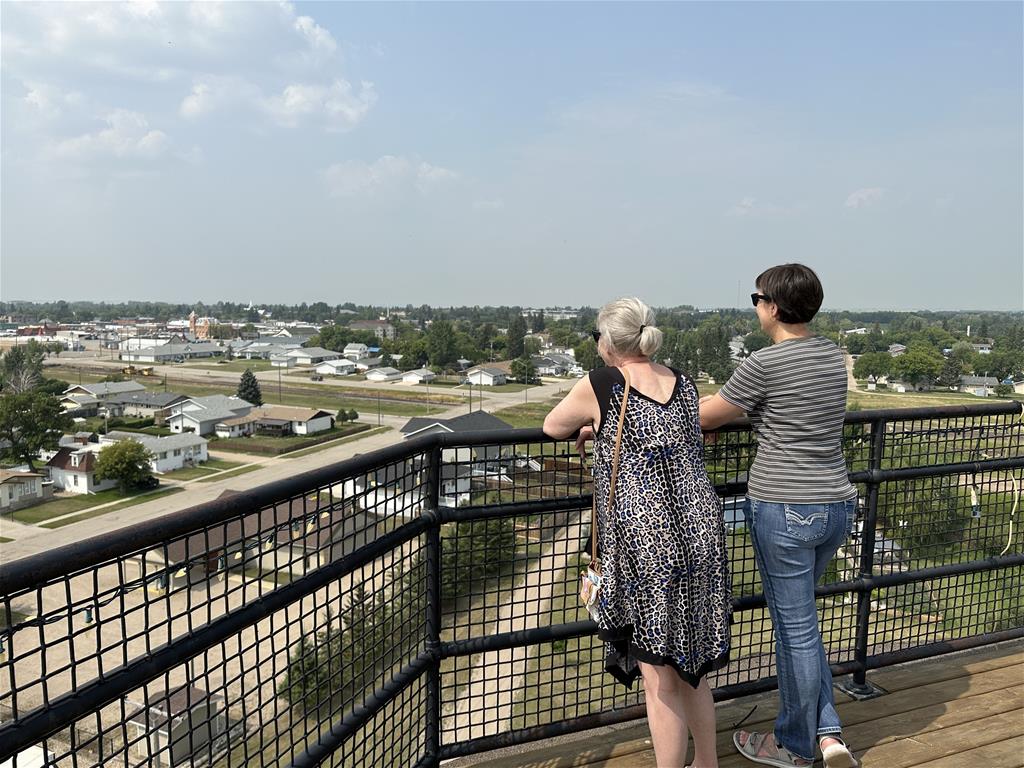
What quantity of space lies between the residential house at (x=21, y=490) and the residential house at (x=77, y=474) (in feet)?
3.22

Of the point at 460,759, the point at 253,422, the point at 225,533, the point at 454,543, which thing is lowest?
the point at 253,422

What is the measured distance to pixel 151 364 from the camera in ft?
255

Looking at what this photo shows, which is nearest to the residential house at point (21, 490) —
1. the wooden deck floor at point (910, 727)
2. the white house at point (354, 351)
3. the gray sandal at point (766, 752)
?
the wooden deck floor at point (910, 727)

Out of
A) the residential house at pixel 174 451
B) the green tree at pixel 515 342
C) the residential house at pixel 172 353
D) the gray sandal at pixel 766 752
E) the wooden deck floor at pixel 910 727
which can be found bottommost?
the residential house at pixel 174 451

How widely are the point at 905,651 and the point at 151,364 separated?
3334 inches

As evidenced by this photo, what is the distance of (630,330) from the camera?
1.83m

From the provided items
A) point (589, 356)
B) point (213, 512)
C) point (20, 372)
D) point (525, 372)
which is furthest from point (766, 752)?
point (20, 372)

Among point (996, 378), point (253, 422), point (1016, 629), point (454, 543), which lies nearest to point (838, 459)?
point (454, 543)

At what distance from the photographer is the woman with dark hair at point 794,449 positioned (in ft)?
6.54

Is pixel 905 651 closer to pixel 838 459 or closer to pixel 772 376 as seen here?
pixel 838 459

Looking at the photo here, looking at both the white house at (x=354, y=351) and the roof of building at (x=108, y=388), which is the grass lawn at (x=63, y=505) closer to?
the roof of building at (x=108, y=388)

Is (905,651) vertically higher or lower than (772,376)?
lower

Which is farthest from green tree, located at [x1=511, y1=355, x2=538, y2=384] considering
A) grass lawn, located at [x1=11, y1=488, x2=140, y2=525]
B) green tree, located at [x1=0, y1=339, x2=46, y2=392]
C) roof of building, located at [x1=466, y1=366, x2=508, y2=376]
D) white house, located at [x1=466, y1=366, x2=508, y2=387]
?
grass lawn, located at [x1=11, y1=488, x2=140, y2=525]

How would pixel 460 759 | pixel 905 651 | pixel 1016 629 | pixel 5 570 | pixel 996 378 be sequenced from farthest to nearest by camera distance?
pixel 996 378 < pixel 1016 629 < pixel 905 651 < pixel 460 759 < pixel 5 570
